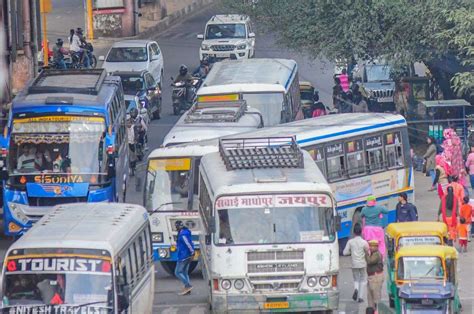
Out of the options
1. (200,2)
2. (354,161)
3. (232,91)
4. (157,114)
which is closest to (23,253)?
(354,161)

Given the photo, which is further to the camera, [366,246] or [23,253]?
[366,246]

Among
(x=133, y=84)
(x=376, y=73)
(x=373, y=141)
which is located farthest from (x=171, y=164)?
(x=376, y=73)

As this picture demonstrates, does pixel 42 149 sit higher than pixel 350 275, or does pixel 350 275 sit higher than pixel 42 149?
pixel 42 149

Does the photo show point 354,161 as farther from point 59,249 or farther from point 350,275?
point 59,249

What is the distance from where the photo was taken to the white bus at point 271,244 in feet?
72.6

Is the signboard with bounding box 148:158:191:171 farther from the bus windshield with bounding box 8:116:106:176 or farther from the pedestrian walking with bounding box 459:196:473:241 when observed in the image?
the pedestrian walking with bounding box 459:196:473:241

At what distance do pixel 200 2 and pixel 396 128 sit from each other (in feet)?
146

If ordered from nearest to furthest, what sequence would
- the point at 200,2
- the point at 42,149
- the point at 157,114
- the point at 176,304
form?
the point at 176,304
the point at 42,149
the point at 157,114
the point at 200,2

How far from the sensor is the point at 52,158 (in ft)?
98.6

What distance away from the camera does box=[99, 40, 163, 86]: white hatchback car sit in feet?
157

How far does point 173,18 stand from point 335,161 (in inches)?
1609

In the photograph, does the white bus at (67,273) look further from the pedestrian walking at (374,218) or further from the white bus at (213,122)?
the white bus at (213,122)

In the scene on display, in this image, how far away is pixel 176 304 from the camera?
25.5 m

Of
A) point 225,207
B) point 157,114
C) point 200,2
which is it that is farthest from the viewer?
point 200,2
